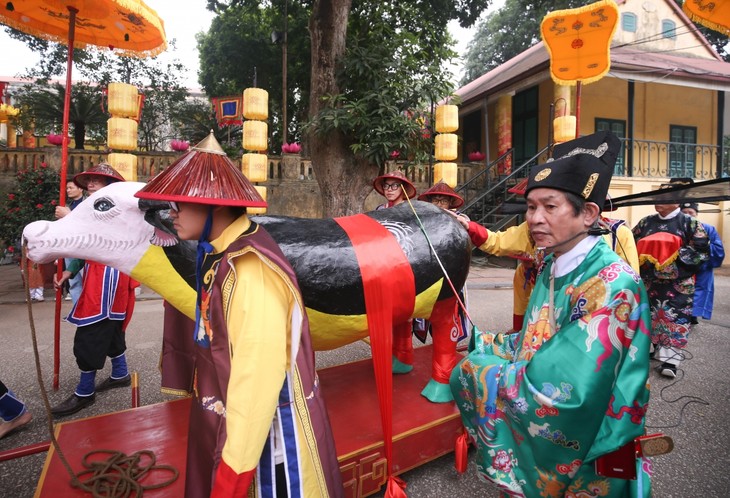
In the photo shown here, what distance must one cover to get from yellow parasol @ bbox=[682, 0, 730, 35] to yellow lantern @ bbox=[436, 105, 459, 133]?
4.61 metres

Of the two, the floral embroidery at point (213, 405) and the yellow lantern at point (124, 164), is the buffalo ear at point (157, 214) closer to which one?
the floral embroidery at point (213, 405)

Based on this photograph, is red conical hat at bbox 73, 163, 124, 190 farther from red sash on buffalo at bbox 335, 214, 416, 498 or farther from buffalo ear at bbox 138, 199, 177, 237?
red sash on buffalo at bbox 335, 214, 416, 498

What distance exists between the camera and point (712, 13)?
4.09 meters

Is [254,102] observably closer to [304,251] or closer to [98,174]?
[98,174]

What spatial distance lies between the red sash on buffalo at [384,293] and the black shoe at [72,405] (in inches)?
101

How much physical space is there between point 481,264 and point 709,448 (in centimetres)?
874

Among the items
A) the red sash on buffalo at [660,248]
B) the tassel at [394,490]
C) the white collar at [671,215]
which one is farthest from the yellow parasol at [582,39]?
the tassel at [394,490]

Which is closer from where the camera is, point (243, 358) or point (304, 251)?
point (243, 358)

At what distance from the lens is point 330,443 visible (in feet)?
4.83

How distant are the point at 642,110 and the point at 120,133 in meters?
14.2

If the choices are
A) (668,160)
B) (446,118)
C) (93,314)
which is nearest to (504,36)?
(668,160)

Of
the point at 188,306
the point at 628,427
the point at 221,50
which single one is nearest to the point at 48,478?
the point at 188,306

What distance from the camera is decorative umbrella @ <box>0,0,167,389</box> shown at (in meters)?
3.38

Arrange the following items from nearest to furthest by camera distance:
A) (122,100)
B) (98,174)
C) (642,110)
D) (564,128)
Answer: (98,174), (122,100), (564,128), (642,110)
